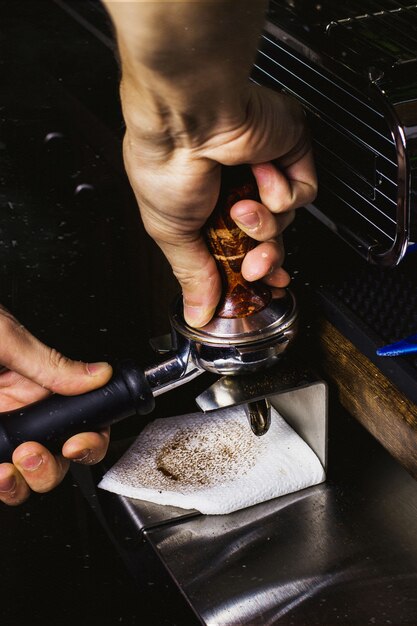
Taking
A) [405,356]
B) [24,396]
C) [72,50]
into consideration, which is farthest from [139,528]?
[72,50]

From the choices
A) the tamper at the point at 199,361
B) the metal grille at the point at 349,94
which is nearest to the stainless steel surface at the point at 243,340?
the tamper at the point at 199,361

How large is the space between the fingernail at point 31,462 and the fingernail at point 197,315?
0.19 meters

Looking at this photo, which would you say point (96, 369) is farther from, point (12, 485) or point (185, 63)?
point (185, 63)

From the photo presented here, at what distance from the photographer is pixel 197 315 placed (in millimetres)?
876

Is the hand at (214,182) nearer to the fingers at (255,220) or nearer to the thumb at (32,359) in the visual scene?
the fingers at (255,220)

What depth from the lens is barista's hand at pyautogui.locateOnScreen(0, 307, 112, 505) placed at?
0.90 metres

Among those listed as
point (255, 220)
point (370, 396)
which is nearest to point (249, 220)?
point (255, 220)

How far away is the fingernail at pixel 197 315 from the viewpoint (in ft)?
2.86

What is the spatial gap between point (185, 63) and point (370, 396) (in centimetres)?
39

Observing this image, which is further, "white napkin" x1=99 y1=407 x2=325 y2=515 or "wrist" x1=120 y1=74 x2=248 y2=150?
"white napkin" x1=99 y1=407 x2=325 y2=515

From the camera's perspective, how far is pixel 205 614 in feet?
2.83

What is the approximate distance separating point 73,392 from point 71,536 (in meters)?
0.22

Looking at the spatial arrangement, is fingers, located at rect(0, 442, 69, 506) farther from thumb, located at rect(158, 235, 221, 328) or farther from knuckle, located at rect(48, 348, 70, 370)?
thumb, located at rect(158, 235, 221, 328)

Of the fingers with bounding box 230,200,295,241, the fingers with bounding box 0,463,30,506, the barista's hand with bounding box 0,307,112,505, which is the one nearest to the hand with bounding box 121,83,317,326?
the fingers with bounding box 230,200,295,241
